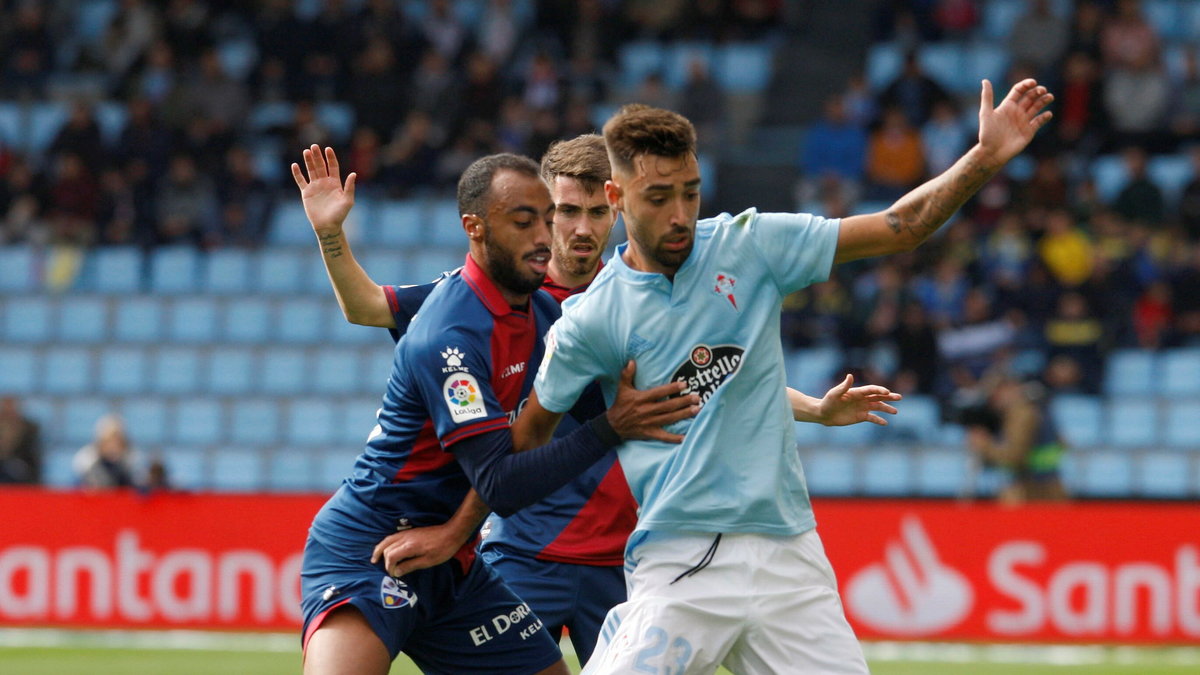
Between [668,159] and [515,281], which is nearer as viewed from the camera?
[668,159]

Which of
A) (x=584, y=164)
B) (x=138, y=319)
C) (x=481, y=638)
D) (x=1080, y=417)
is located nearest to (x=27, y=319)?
(x=138, y=319)

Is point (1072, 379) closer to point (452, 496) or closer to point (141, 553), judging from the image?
point (141, 553)

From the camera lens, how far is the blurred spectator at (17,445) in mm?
15383

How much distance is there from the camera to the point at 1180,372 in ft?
50.1

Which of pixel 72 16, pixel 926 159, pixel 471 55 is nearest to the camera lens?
pixel 926 159

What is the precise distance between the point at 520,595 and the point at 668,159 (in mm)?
2260

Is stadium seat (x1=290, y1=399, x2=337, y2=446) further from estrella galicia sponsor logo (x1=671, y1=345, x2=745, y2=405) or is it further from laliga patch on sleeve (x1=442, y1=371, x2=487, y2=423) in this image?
estrella galicia sponsor logo (x1=671, y1=345, x2=745, y2=405)

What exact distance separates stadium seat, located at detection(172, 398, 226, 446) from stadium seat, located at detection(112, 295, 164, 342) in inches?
46.2

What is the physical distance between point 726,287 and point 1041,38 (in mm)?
13753

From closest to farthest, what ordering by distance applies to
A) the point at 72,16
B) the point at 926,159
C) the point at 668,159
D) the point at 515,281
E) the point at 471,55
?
1. the point at 668,159
2. the point at 515,281
3. the point at 926,159
4. the point at 471,55
5. the point at 72,16

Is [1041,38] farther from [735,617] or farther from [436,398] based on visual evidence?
[735,617]

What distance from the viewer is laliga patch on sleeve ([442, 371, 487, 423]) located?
16.8 ft

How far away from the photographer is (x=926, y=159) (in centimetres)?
1683

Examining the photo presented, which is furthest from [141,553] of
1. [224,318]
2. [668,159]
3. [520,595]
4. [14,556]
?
[668,159]
